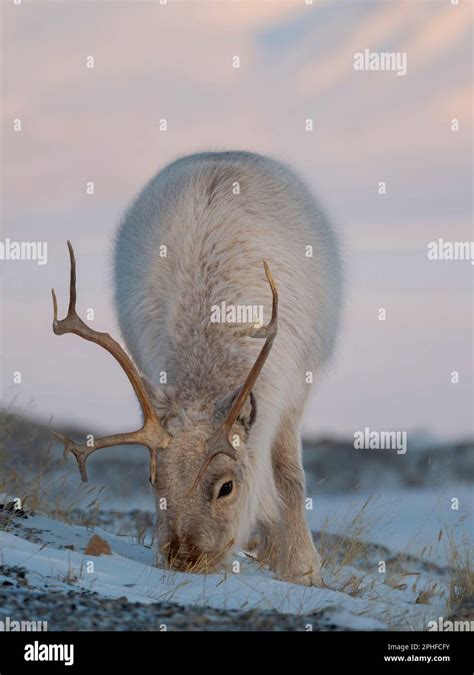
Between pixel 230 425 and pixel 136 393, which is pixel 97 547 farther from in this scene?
pixel 230 425

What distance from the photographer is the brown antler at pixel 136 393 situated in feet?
25.9

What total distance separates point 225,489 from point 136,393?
2.82ft

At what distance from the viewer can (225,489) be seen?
802cm

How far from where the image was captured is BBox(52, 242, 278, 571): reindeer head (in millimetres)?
7812

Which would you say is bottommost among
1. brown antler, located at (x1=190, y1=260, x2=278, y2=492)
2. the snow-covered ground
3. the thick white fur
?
the snow-covered ground

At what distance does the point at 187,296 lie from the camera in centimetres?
886

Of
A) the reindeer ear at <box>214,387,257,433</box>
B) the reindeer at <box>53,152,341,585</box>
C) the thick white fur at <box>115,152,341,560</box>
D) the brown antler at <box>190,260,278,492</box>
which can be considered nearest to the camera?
the brown antler at <box>190,260,278,492</box>

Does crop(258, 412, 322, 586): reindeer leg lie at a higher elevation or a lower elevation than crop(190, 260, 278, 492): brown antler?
lower

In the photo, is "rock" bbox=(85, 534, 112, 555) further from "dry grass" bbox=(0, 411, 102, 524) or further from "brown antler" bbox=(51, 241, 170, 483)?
"dry grass" bbox=(0, 411, 102, 524)

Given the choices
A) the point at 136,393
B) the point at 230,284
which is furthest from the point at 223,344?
the point at 136,393

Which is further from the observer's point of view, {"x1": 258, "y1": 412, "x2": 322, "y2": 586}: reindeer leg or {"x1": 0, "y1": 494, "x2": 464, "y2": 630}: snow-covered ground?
{"x1": 258, "y1": 412, "x2": 322, "y2": 586}: reindeer leg

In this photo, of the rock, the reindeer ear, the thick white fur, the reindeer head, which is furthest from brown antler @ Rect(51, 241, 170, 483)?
the rock

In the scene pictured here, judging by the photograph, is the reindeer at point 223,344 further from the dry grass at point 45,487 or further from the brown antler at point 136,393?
the dry grass at point 45,487
